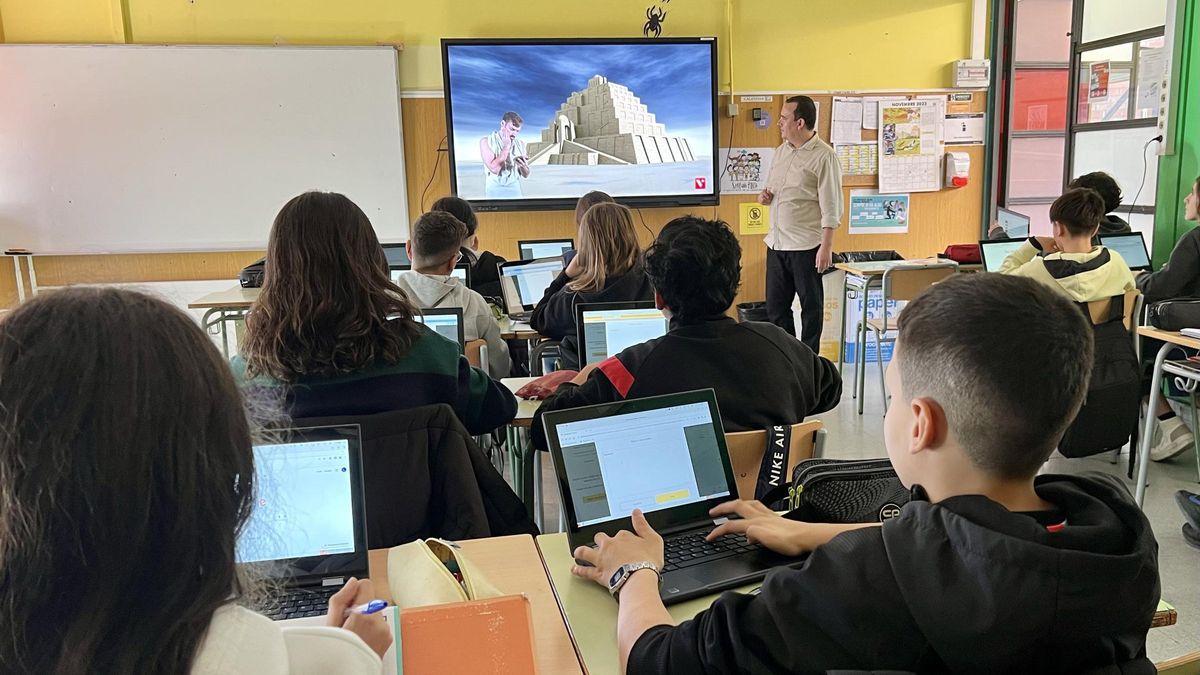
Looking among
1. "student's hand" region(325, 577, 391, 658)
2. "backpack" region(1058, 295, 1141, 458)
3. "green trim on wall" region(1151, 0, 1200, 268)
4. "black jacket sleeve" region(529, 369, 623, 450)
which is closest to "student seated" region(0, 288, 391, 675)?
"student's hand" region(325, 577, 391, 658)

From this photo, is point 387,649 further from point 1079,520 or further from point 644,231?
point 644,231

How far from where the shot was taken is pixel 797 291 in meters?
5.47

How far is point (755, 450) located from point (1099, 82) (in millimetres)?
5134

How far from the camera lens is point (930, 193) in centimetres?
640

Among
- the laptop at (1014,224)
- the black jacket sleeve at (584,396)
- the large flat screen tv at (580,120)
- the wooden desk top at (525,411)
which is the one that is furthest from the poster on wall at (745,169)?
the black jacket sleeve at (584,396)

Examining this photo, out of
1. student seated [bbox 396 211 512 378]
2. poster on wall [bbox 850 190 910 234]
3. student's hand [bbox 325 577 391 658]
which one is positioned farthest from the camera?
poster on wall [bbox 850 190 910 234]

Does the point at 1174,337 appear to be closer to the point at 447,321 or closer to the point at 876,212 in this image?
the point at 447,321

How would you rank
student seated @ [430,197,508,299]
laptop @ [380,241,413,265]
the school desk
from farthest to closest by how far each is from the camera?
laptop @ [380,241,413,265] → student seated @ [430,197,508,299] → the school desk

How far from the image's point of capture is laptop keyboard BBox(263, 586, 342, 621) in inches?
47.9

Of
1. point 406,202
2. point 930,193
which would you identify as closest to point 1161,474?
point 930,193

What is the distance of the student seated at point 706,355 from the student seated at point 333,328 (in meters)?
0.36

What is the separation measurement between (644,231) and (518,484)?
367 centimetres

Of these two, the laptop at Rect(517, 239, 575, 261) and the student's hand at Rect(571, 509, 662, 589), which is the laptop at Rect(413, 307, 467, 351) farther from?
the laptop at Rect(517, 239, 575, 261)

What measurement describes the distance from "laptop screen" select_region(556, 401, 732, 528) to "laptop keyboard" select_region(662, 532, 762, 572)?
74 mm
